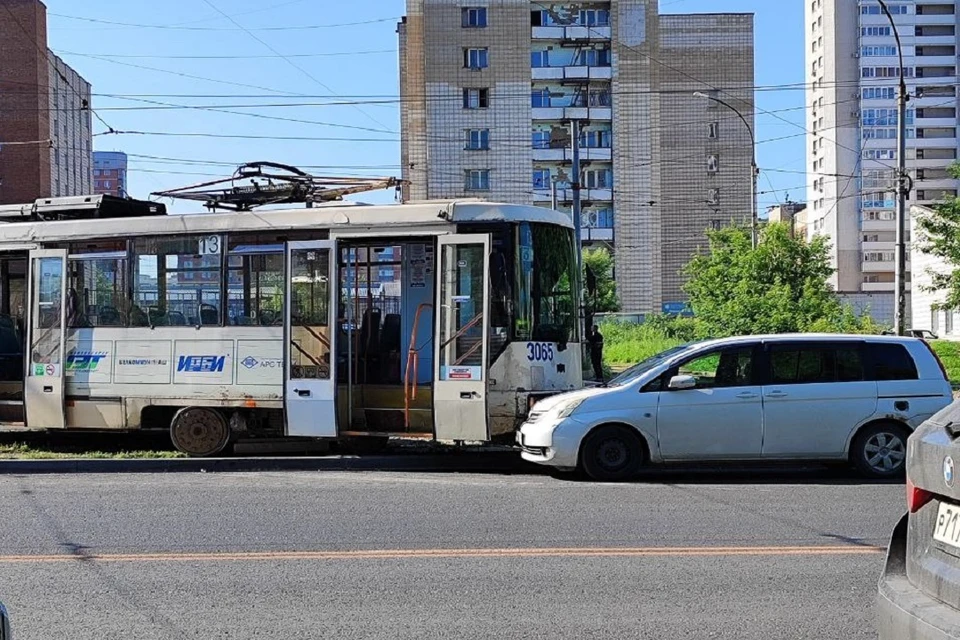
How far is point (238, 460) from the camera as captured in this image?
1268 cm

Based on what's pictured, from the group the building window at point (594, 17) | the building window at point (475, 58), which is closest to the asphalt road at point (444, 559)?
the building window at point (475, 58)

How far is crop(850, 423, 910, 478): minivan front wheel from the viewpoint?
11.4m

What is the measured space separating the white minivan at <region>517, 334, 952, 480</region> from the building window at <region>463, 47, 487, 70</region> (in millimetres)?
44100

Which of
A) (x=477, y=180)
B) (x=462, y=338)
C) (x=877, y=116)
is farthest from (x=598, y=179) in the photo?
(x=877, y=116)

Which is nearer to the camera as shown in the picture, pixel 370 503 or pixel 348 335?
pixel 370 503

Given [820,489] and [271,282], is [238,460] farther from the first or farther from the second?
[820,489]

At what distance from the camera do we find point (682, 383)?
11.3 m

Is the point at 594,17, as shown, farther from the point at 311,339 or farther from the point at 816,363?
the point at 816,363

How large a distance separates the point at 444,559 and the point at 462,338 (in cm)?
503

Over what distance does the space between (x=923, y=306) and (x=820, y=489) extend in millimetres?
51767

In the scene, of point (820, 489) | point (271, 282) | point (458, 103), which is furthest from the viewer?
point (458, 103)

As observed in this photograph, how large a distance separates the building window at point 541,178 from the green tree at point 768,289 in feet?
72.0

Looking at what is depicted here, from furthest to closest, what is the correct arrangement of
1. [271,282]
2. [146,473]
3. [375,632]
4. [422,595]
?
[271,282] < [146,473] < [422,595] < [375,632]

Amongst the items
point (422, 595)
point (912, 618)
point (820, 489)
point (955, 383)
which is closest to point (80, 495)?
point (422, 595)
